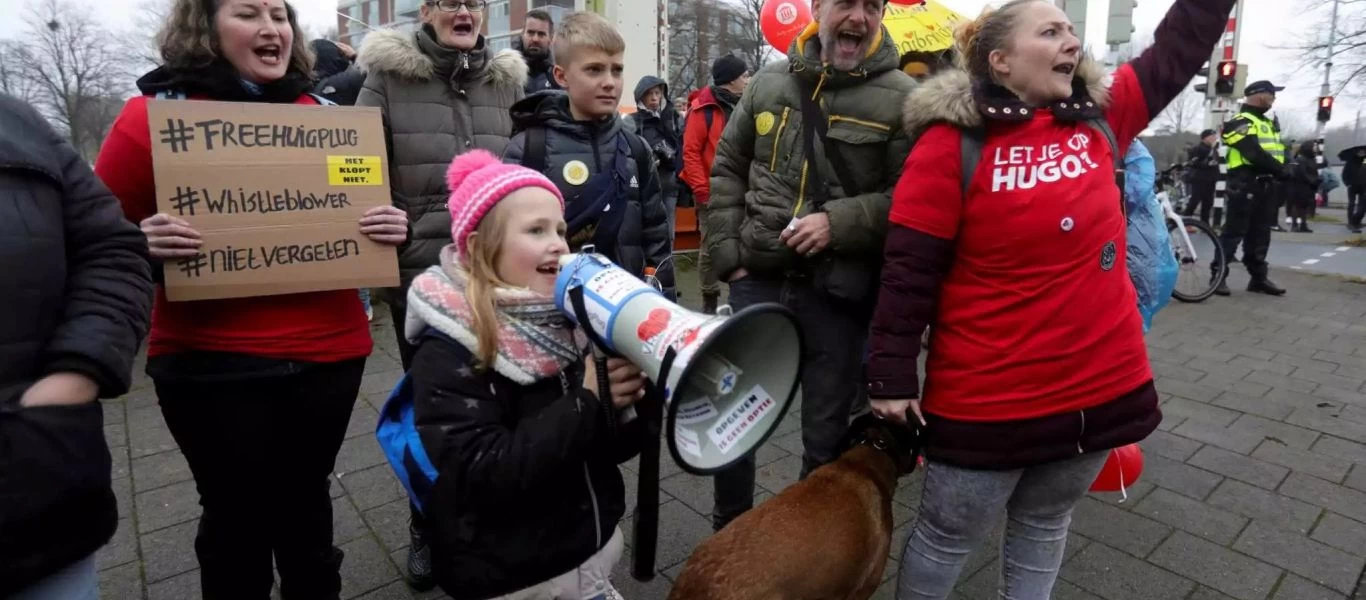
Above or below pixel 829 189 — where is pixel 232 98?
above

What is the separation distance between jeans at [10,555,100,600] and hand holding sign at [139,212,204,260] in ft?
2.41

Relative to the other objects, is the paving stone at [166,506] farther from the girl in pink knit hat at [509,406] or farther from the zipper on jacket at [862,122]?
the zipper on jacket at [862,122]

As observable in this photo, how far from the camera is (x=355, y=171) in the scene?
214 cm

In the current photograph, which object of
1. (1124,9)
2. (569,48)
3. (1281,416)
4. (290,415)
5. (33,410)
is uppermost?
(1124,9)

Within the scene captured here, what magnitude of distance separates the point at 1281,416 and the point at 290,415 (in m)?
5.28

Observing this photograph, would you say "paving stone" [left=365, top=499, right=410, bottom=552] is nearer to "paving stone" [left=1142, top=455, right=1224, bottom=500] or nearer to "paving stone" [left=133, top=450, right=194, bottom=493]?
"paving stone" [left=133, top=450, right=194, bottom=493]

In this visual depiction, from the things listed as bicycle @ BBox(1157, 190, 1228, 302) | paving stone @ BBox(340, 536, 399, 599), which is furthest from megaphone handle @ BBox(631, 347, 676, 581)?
bicycle @ BBox(1157, 190, 1228, 302)

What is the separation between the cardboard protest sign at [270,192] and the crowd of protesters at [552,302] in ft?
0.21

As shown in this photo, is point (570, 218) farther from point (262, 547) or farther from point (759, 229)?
point (262, 547)

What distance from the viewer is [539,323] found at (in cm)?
163

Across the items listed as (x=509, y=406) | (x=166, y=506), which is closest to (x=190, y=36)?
(x=509, y=406)

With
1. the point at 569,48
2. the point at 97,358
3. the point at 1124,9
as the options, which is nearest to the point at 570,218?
A: the point at 569,48

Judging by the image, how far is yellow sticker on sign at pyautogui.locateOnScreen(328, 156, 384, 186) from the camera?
2.11 metres

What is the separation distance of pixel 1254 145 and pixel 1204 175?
936 centimetres
